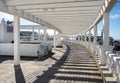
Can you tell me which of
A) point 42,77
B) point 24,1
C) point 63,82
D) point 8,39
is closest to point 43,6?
point 24,1

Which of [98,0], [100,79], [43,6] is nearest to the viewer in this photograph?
[100,79]

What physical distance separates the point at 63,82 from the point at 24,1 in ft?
12.8

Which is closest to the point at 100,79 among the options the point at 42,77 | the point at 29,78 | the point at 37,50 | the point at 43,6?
the point at 42,77

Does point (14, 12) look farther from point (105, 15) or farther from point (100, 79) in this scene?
point (100, 79)

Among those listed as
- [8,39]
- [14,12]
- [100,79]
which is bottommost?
[100,79]

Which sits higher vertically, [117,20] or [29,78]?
[117,20]

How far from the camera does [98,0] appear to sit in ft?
25.6

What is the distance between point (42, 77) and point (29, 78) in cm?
51

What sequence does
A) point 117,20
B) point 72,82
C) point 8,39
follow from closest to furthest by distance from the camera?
point 72,82
point 117,20
point 8,39

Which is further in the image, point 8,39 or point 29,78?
point 8,39

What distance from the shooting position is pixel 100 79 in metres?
7.05

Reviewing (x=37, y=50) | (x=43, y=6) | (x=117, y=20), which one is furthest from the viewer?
(x=37, y=50)

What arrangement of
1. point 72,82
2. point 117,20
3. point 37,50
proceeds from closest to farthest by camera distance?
1. point 72,82
2. point 117,20
3. point 37,50

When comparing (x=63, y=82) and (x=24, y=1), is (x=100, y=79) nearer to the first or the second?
(x=63, y=82)
